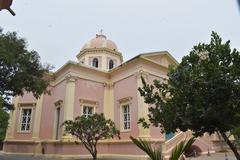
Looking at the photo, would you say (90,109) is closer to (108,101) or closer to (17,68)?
(108,101)

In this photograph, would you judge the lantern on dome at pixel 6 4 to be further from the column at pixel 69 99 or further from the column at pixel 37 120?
the column at pixel 37 120

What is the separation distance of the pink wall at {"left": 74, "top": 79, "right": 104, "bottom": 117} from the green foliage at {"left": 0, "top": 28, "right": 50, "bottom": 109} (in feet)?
20.8

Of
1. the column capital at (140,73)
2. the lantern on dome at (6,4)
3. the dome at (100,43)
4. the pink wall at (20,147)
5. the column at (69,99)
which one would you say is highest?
the dome at (100,43)

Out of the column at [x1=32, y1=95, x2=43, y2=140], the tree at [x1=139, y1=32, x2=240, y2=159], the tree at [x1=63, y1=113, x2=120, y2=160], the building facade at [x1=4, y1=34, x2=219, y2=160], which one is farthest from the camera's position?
the column at [x1=32, y1=95, x2=43, y2=140]

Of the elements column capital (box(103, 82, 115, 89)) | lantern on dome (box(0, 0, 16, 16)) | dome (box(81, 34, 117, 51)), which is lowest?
lantern on dome (box(0, 0, 16, 16))

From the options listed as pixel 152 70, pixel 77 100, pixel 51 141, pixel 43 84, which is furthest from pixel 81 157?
pixel 152 70

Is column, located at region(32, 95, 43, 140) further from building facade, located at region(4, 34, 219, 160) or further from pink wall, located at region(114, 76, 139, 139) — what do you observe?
pink wall, located at region(114, 76, 139, 139)

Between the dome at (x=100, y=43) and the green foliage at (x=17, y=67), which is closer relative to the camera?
the green foliage at (x=17, y=67)

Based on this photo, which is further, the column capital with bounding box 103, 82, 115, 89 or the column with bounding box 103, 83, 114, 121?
the column capital with bounding box 103, 82, 115, 89

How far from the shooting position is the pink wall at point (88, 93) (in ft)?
65.2

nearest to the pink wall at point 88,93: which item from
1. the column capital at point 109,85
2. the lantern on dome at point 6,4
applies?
the column capital at point 109,85

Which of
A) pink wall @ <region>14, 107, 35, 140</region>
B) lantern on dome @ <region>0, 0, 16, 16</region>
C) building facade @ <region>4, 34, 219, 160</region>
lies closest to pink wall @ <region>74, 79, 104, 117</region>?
building facade @ <region>4, 34, 219, 160</region>

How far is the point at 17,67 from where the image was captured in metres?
12.5

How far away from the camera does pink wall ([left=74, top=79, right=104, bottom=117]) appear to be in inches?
782
